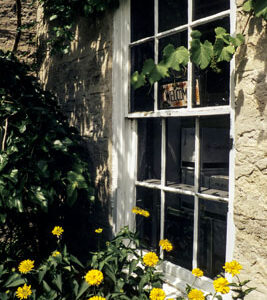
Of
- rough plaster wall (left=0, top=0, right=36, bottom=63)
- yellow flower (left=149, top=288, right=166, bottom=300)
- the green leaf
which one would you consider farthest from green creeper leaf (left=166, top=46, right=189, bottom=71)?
rough plaster wall (left=0, top=0, right=36, bottom=63)

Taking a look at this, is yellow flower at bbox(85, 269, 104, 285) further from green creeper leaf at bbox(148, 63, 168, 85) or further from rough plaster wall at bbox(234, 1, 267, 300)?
green creeper leaf at bbox(148, 63, 168, 85)

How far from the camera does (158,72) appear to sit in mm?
2074

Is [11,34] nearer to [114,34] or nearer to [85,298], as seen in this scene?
[114,34]

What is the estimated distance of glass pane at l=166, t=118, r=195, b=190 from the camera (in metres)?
2.37

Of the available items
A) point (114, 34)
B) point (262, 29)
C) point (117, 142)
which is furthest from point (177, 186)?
point (114, 34)

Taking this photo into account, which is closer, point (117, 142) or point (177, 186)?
point (177, 186)

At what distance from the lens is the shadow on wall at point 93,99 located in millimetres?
2969

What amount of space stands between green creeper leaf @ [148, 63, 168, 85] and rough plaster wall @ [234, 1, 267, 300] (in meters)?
0.42

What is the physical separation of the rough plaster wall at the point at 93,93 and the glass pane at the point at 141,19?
23 cm

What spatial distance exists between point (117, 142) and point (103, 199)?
0.54 meters

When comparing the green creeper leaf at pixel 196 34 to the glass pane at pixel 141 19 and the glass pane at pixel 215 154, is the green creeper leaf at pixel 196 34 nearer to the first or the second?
the glass pane at pixel 215 154

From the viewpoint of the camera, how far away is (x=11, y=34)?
13.5 ft

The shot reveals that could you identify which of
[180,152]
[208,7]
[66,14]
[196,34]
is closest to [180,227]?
[180,152]

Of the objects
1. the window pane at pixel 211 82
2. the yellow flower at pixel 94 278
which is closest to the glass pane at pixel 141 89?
the window pane at pixel 211 82
